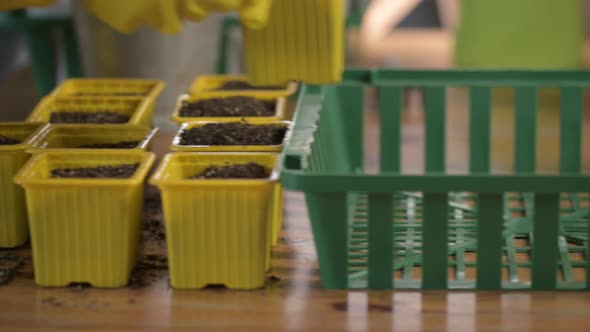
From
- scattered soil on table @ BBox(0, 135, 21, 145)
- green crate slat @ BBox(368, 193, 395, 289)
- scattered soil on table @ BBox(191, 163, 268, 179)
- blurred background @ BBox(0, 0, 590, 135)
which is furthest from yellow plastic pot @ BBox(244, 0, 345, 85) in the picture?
blurred background @ BBox(0, 0, 590, 135)

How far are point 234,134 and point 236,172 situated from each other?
0.58 feet

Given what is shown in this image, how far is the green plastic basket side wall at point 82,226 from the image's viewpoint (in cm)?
142

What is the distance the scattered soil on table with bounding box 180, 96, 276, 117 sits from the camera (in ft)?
5.98

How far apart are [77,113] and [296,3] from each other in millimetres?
555

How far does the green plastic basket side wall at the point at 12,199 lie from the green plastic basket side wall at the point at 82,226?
115 mm

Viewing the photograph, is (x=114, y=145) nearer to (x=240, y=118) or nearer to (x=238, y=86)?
(x=240, y=118)

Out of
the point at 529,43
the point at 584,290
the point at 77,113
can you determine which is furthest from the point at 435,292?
the point at 529,43

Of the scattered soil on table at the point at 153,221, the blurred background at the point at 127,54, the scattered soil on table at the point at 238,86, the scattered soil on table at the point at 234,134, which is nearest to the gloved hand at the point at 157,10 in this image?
the scattered soil on table at the point at 234,134

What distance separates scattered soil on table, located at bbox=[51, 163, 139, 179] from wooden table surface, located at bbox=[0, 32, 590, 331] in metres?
0.15

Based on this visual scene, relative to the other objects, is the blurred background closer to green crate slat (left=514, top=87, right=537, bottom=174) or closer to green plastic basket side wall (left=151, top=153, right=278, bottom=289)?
green crate slat (left=514, top=87, right=537, bottom=174)

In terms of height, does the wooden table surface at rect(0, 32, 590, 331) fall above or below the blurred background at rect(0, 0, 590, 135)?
below

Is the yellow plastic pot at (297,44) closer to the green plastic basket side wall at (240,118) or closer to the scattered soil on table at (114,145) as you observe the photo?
the green plastic basket side wall at (240,118)

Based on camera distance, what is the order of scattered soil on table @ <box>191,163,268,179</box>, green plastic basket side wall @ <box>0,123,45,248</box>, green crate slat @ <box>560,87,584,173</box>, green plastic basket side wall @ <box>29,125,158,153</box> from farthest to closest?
green crate slat @ <box>560,87,584,173</box>, green plastic basket side wall @ <box>29,125,158,153</box>, green plastic basket side wall @ <box>0,123,45,248</box>, scattered soil on table @ <box>191,163,268,179</box>

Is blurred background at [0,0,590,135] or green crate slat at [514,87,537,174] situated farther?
blurred background at [0,0,590,135]
